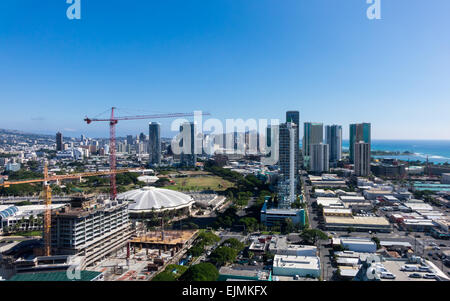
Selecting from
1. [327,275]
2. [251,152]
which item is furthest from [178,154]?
[327,275]

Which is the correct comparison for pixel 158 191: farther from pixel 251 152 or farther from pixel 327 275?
pixel 251 152

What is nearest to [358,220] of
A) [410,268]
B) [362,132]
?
[410,268]

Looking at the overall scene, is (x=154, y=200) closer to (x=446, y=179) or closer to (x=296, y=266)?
(x=296, y=266)

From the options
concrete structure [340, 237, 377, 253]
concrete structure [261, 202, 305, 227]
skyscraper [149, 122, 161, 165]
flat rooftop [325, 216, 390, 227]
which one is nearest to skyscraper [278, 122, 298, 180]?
concrete structure [261, 202, 305, 227]

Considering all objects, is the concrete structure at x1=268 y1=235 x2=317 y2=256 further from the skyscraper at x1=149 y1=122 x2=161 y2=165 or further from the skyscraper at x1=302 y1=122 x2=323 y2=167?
the skyscraper at x1=149 y1=122 x2=161 y2=165
